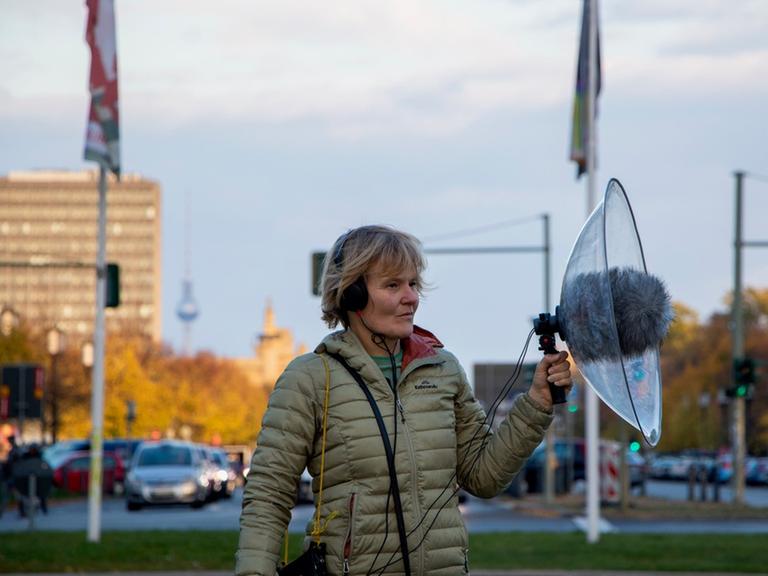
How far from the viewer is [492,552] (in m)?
18.3

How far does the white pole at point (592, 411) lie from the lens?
1930 centimetres

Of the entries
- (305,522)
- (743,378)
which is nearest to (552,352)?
(305,522)

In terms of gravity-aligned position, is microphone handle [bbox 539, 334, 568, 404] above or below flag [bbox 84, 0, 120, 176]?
below

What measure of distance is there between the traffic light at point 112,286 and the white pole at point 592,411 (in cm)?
580

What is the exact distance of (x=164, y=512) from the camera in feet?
114

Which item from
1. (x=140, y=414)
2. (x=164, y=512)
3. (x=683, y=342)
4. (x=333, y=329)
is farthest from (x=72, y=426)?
(x=333, y=329)

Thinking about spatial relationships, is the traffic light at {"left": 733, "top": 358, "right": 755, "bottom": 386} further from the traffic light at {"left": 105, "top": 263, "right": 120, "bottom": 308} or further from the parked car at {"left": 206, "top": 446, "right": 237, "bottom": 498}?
the traffic light at {"left": 105, "top": 263, "right": 120, "bottom": 308}


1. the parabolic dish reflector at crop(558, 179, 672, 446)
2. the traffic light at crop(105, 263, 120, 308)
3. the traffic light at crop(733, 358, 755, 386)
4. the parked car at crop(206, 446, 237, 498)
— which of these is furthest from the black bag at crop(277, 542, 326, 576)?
the parked car at crop(206, 446, 237, 498)

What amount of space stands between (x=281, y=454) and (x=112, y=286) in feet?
51.4

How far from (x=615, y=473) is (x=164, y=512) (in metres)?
9.56

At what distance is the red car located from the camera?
4616cm

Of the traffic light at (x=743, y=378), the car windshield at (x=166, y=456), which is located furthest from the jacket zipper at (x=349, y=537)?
the car windshield at (x=166, y=456)

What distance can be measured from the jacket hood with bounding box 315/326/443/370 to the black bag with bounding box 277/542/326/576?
21.5 inches

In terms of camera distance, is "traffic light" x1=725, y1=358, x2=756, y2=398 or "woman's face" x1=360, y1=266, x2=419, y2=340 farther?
"traffic light" x1=725, y1=358, x2=756, y2=398
